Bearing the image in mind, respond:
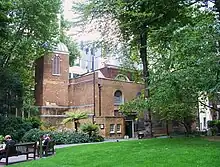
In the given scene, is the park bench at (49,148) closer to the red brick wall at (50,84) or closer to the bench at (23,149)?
the bench at (23,149)

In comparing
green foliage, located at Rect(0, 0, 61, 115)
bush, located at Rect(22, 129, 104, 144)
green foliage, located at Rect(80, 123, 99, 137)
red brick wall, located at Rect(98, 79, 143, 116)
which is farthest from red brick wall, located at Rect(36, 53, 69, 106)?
bush, located at Rect(22, 129, 104, 144)

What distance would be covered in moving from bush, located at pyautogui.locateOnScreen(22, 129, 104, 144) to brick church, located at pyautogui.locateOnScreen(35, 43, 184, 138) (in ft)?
20.9

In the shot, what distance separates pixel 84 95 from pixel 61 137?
41.8 feet

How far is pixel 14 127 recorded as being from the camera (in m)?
27.5

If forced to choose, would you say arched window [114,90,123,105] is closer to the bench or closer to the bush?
the bush

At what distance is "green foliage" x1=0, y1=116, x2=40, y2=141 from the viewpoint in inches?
1065

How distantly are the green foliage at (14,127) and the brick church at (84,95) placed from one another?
28.7 ft

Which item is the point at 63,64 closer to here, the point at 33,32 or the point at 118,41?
the point at 33,32

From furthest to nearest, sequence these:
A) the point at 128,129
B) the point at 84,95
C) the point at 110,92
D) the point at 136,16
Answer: the point at 84,95 < the point at 110,92 < the point at 128,129 < the point at 136,16

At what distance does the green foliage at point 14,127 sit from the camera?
2706cm

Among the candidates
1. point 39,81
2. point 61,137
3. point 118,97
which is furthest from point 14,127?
point 118,97

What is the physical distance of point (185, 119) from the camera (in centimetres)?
3450

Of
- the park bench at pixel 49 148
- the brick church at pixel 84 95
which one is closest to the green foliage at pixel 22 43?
the brick church at pixel 84 95

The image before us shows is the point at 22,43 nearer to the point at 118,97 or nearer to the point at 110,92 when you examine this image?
the point at 110,92
